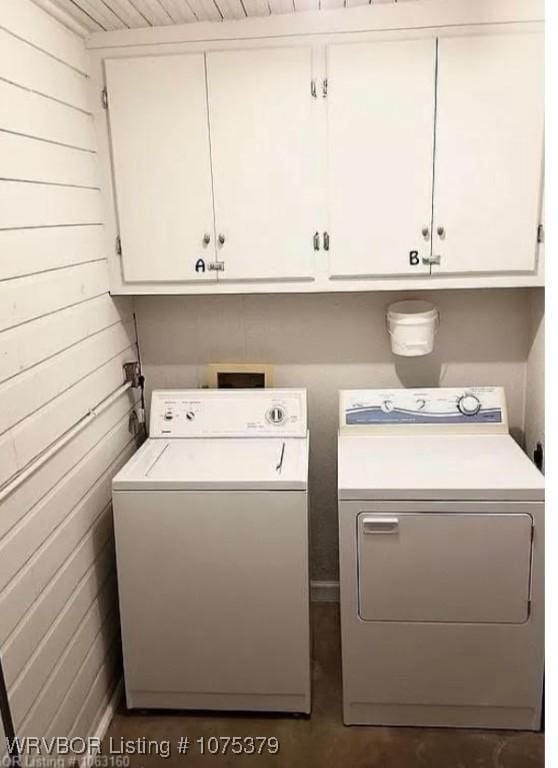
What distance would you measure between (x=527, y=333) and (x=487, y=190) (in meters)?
0.67

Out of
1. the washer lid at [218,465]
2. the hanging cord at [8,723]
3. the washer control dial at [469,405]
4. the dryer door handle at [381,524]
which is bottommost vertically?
the hanging cord at [8,723]

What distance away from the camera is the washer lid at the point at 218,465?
210cm

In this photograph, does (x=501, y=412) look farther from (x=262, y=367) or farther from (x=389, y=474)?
(x=262, y=367)

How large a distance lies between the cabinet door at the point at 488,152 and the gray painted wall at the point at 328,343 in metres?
0.37

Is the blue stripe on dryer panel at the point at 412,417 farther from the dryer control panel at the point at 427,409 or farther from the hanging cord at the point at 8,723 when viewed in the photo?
the hanging cord at the point at 8,723

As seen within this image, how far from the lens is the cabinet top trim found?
6.76 feet

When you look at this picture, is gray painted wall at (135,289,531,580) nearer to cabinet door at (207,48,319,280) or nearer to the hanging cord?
cabinet door at (207,48,319,280)

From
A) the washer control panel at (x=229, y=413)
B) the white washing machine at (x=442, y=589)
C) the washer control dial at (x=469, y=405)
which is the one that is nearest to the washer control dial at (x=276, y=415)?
the washer control panel at (x=229, y=413)

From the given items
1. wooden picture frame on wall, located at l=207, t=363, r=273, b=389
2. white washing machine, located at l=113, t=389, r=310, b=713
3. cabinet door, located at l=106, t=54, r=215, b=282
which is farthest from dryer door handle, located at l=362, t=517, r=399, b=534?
cabinet door, located at l=106, t=54, r=215, b=282

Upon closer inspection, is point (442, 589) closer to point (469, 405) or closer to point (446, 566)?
point (446, 566)

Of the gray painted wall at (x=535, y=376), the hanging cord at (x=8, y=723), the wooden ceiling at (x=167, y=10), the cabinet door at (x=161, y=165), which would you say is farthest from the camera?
the gray painted wall at (x=535, y=376)

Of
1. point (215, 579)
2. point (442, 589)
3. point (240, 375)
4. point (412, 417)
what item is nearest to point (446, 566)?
point (442, 589)

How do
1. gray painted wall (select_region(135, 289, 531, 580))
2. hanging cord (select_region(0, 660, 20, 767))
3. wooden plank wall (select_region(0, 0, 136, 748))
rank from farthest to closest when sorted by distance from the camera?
gray painted wall (select_region(135, 289, 531, 580)), wooden plank wall (select_region(0, 0, 136, 748)), hanging cord (select_region(0, 660, 20, 767))

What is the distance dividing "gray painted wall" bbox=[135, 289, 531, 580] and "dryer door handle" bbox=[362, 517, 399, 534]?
2.40 feet
